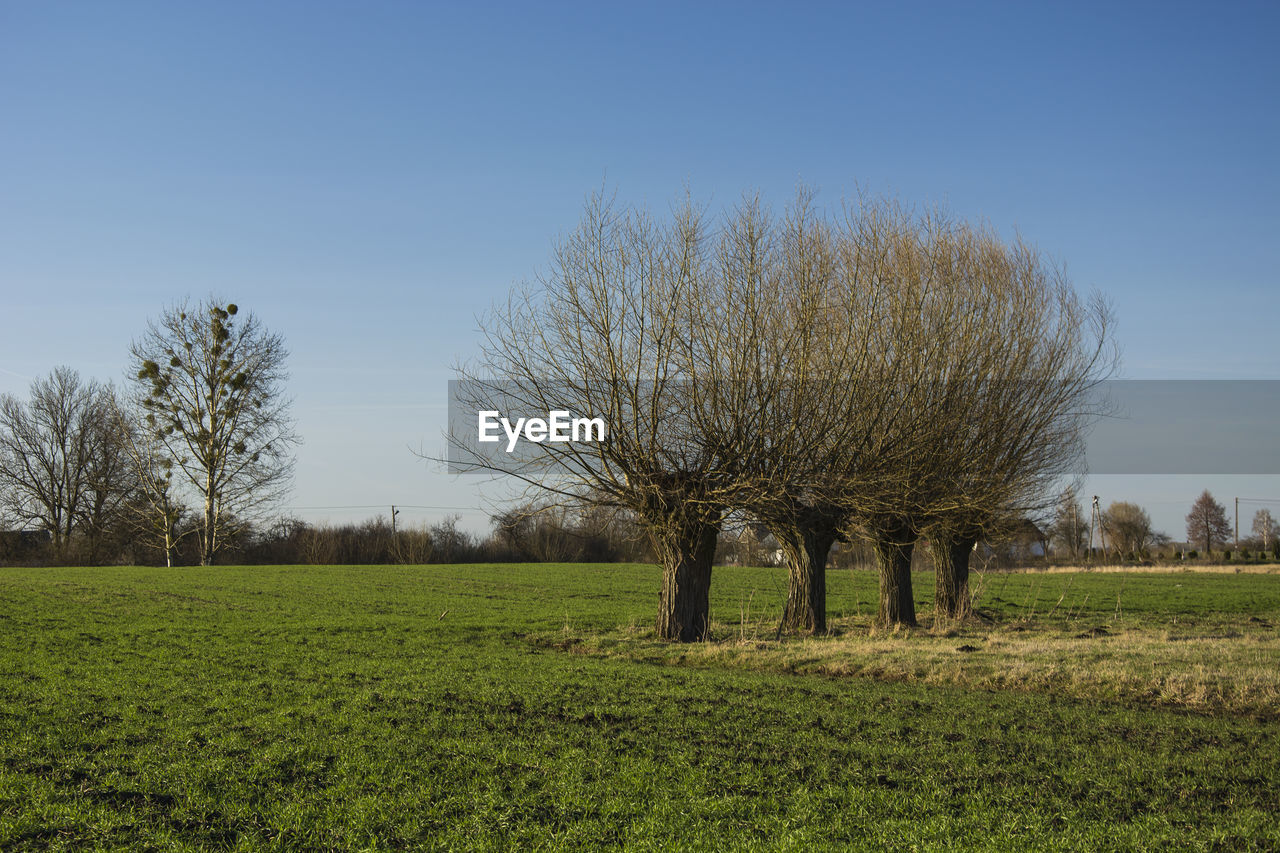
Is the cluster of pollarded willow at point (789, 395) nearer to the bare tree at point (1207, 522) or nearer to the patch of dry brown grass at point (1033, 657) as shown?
the patch of dry brown grass at point (1033, 657)

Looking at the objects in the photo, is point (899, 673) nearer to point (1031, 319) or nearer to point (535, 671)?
point (535, 671)

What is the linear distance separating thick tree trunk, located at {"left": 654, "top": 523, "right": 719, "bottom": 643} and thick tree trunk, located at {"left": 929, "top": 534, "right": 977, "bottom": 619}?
25.6 ft

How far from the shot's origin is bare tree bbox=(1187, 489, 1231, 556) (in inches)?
4419

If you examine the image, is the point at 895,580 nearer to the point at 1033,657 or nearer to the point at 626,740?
the point at 1033,657

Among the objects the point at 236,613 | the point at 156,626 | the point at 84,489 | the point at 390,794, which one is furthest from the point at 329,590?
the point at 84,489

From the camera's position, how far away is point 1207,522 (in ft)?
363

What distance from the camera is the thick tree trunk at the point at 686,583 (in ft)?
57.3

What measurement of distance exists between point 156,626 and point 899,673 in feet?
51.6

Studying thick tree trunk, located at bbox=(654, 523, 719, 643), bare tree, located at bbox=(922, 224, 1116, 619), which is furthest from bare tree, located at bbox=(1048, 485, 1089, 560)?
thick tree trunk, located at bbox=(654, 523, 719, 643)

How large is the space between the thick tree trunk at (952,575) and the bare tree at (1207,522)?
110 meters

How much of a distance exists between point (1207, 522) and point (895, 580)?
113 m

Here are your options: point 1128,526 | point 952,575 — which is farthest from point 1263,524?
point 952,575

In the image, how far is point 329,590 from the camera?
101 ft

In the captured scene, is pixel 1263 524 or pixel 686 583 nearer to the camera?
pixel 686 583
